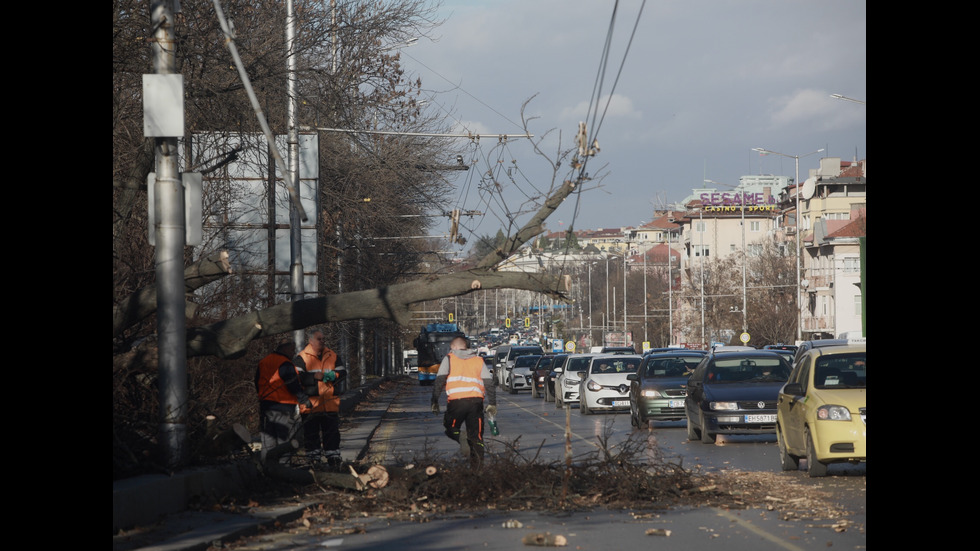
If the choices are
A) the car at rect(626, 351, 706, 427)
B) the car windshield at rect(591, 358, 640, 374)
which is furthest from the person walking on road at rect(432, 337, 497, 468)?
the car windshield at rect(591, 358, 640, 374)

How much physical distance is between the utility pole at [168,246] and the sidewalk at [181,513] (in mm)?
377

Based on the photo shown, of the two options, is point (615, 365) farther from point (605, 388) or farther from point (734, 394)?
point (734, 394)

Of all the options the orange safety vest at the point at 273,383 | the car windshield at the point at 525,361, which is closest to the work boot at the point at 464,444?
the orange safety vest at the point at 273,383

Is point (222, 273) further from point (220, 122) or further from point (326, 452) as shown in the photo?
point (220, 122)

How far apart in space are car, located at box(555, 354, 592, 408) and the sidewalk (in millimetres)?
21476

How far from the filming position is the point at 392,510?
460 inches

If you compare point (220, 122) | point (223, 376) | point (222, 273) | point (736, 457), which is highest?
point (220, 122)

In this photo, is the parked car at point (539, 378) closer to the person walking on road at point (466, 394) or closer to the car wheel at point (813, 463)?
the person walking on road at point (466, 394)

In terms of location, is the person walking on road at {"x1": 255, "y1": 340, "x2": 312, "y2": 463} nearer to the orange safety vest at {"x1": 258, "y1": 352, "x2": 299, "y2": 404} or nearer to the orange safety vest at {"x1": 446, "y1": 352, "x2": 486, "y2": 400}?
the orange safety vest at {"x1": 258, "y1": 352, "x2": 299, "y2": 404}

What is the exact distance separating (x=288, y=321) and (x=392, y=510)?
2.97 metres

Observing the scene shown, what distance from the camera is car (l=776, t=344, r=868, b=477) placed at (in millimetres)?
13797

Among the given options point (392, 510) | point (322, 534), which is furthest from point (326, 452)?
point (322, 534)

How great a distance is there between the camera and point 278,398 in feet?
45.4
